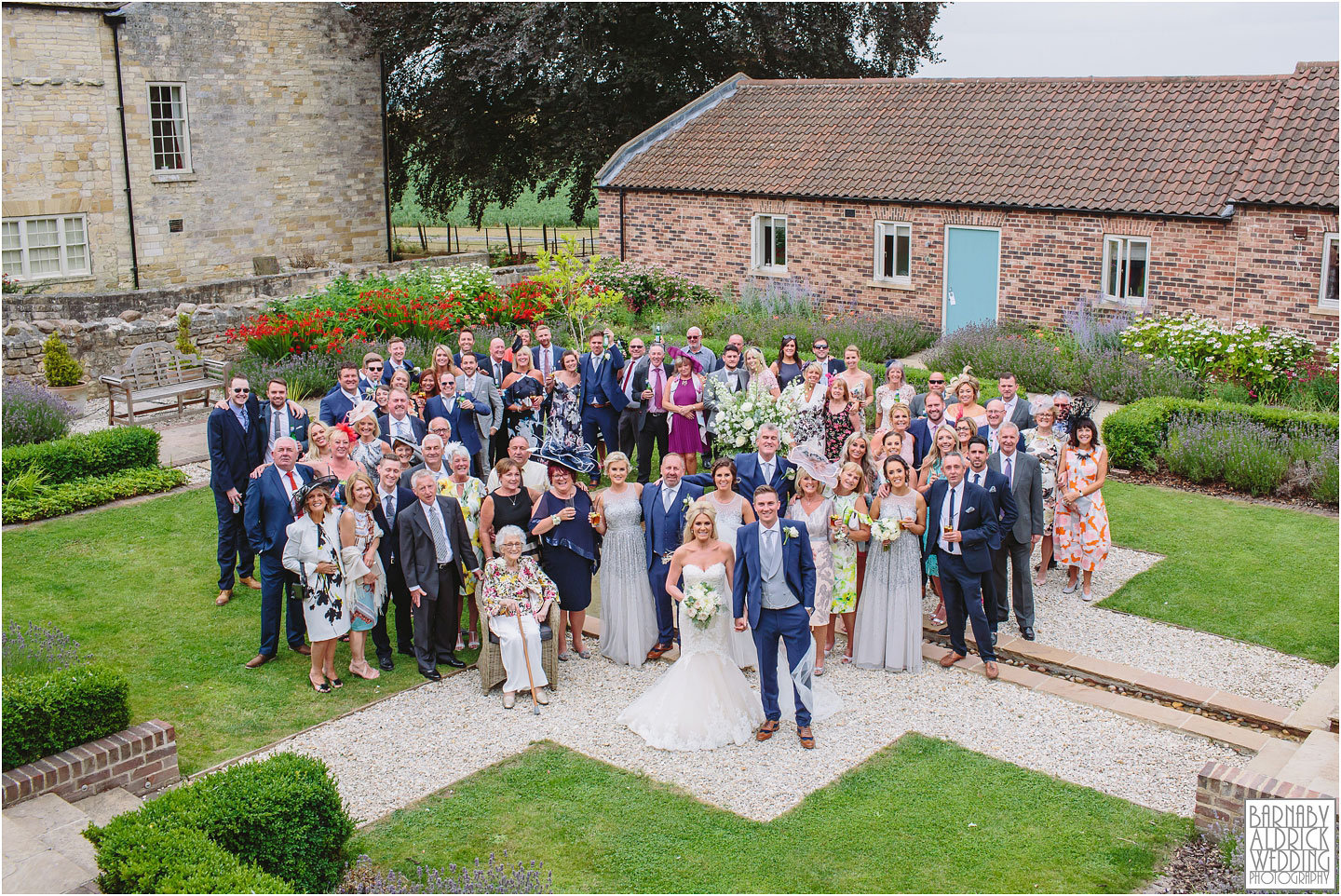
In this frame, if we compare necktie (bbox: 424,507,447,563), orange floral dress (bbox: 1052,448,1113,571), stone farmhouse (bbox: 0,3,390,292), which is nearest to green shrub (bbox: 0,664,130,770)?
necktie (bbox: 424,507,447,563)

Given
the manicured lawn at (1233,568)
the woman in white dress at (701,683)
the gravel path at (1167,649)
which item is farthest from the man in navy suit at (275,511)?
the manicured lawn at (1233,568)

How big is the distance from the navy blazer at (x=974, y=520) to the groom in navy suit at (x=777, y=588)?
1.64m

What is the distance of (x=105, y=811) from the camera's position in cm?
769

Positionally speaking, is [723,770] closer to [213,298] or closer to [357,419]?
[357,419]

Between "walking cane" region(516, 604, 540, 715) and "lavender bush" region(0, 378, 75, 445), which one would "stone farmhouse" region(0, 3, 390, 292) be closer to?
"lavender bush" region(0, 378, 75, 445)

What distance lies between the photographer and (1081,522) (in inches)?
442

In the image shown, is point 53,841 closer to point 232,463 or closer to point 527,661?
point 527,661

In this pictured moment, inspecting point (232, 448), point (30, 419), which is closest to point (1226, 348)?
point (232, 448)

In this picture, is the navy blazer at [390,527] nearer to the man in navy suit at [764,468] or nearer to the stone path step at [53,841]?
the man in navy suit at [764,468]

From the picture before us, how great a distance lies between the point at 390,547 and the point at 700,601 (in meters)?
2.73

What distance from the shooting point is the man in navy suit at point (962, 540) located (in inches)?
375

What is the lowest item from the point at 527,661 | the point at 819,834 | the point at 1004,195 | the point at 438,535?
the point at 819,834

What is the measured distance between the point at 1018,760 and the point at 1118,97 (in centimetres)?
1685

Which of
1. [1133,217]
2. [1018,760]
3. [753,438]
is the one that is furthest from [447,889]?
[1133,217]
